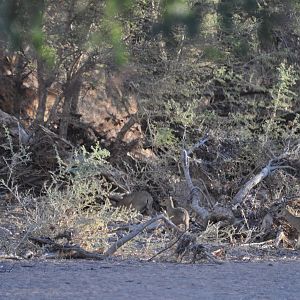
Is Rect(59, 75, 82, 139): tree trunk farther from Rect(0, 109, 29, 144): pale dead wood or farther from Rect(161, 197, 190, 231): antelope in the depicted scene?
Rect(161, 197, 190, 231): antelope

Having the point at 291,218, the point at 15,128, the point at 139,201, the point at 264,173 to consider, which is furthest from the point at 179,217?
the point at 15,128

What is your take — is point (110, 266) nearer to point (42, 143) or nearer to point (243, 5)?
point (243, 5)

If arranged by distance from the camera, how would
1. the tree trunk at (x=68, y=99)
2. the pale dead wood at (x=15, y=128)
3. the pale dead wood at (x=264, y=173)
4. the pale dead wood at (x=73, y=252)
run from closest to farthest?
1. the pale dead wood at (x=73, y=252)
2. the pale dead wood at (x=264, y=173)
3. the pale dead wood at (x=15, y=128)
4. the tree trunk at (x=68, y=99)

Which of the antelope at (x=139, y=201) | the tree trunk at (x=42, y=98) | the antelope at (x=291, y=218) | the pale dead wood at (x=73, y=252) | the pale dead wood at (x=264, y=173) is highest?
the tree trunk at (x=42, y=98)

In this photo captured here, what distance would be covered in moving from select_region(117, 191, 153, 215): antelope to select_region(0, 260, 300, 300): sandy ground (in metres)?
5.28

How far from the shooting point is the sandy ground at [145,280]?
6.84m

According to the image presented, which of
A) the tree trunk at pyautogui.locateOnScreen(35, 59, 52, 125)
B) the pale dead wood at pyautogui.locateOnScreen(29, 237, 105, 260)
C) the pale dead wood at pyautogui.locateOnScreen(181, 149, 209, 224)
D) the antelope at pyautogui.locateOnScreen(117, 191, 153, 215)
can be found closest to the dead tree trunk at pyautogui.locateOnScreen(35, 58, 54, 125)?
the tree trunk at pyautogui.locateOnScreen(35, 59, 52, 125)

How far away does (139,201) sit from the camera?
588 inches

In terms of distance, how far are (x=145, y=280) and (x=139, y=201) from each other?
7262 millimetres

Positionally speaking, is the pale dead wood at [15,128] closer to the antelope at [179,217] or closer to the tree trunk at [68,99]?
the tree trunk at [68,99]

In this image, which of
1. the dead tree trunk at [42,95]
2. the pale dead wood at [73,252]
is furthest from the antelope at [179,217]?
the dead tree trunk at [42,95]

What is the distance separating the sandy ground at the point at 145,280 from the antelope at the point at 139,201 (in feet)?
17.3

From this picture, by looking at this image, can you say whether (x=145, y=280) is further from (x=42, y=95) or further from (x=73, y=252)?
(x=42, y=95)

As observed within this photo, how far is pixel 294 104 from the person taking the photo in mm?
18406
